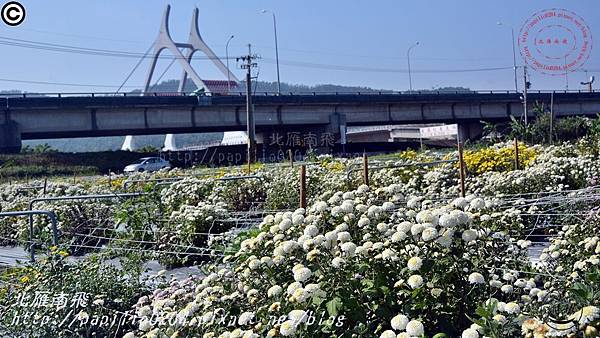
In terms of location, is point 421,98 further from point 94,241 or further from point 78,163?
point 94,241

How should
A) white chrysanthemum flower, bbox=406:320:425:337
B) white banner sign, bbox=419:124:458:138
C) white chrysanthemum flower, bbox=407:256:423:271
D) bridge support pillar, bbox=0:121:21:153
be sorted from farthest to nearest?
bridge support pillar, bbox=0:121:21:153, white banner sign, bbox=419:124:458:138, white chrysanthemum flower, bbox=407:256:423:271, white chrysanthemum flower, bbox=406:320:425:337

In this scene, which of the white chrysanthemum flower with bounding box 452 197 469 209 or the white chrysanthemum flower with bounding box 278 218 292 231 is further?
the white chrysanthemum flower with bounding box 278 218 292 231

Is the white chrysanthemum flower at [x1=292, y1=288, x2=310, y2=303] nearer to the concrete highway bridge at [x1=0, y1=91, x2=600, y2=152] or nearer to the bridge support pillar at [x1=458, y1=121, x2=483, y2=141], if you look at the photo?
the concrete highway bridge at [x1=0, y1=91, x2=600, y2=152]

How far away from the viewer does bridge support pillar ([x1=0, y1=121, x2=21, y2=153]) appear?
45.6 m

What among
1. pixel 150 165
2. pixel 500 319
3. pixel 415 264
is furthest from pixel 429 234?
pixel 150 165

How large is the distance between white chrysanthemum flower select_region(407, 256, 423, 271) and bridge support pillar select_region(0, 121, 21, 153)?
45325 mm

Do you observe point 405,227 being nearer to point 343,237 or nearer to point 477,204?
point 343,237

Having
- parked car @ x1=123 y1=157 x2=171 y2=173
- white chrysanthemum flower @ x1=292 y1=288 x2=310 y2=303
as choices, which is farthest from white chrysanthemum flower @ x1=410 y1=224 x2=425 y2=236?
parked car @ x1=123 y1=157 x2=171 y2=173

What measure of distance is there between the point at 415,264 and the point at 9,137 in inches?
1810

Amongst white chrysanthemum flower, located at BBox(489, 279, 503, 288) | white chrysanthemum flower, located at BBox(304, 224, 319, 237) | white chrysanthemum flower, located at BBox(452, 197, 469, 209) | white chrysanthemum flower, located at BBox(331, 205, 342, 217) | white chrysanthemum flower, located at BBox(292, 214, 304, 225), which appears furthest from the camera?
white chrysanthemum flower, located at BBox(331, 205, 342, 217)

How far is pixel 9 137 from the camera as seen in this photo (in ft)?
151

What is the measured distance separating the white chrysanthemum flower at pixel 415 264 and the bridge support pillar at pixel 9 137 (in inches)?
1784

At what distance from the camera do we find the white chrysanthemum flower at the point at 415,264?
3822 millimetres

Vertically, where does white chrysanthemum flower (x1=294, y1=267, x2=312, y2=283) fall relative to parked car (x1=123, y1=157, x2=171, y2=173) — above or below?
below
